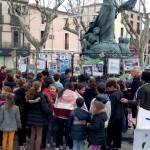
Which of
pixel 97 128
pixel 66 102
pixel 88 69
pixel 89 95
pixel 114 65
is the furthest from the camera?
pixel 88 69

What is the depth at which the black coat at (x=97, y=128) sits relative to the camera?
15.9 feet

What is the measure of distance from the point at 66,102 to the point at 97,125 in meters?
0.97

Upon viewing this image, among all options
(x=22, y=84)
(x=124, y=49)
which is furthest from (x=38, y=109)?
(x=124, y=49)

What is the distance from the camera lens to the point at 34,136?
5668mm

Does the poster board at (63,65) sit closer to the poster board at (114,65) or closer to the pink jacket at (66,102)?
the poster board at (114,65)

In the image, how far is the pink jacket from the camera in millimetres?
5547

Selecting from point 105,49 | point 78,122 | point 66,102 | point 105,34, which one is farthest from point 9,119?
point 105,34

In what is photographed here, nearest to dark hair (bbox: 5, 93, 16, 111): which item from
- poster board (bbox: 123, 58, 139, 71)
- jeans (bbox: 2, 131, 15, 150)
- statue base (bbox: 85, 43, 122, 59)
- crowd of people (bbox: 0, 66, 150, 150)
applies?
crowd of people (bbox: 0, 66, 150, 150)

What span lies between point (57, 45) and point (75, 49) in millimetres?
4049

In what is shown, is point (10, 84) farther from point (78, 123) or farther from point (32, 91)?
point (78, 123)

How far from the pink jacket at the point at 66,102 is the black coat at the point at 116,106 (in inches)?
29.3

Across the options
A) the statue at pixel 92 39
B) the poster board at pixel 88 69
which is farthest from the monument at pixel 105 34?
the poster board at pixel 88 69

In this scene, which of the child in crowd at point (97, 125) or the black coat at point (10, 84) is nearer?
the child in crowd at point (97, 125)

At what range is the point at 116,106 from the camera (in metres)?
5.63
